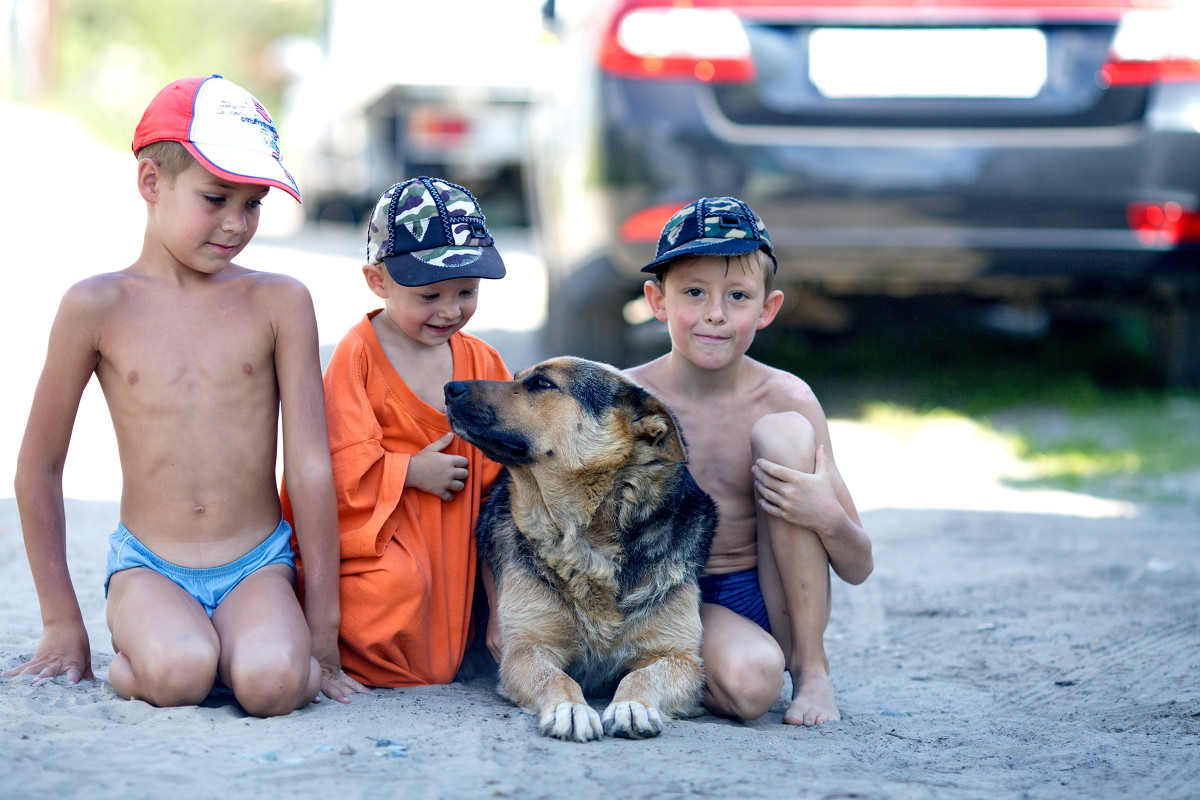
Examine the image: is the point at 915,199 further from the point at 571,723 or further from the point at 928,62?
the point at 571,723

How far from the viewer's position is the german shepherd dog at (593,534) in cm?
335

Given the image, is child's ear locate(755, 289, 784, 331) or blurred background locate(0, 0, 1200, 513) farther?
blurred background locate(0, 0, 1200, 513)

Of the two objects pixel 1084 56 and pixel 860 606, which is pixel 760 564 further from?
pixel 1084 56

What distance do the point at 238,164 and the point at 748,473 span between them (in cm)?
173

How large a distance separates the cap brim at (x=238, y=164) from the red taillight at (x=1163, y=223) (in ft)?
13.6

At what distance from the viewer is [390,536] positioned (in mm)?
3451

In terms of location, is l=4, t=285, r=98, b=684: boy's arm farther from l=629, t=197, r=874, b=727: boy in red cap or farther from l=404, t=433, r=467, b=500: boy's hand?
l=629, t=197, r=874, b=727: boy in red cap

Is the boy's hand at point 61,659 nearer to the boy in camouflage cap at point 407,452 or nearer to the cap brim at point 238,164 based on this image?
the boy in camouflage cap at point 407,452

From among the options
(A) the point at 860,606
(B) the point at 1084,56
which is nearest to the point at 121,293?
(A) the point at 860,606

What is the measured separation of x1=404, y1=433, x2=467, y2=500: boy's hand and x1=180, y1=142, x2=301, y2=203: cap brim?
82 centimetres

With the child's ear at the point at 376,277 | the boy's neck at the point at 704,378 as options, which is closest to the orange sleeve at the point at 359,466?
the child's ear at the point at 376,277

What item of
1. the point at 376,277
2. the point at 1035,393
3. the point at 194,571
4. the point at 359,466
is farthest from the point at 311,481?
the point at 1035,393

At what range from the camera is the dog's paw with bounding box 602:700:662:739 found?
2.99 m

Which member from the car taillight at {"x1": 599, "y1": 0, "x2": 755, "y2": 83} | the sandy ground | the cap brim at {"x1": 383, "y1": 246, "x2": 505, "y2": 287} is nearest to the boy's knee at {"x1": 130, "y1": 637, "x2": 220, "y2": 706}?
the sandy ground
